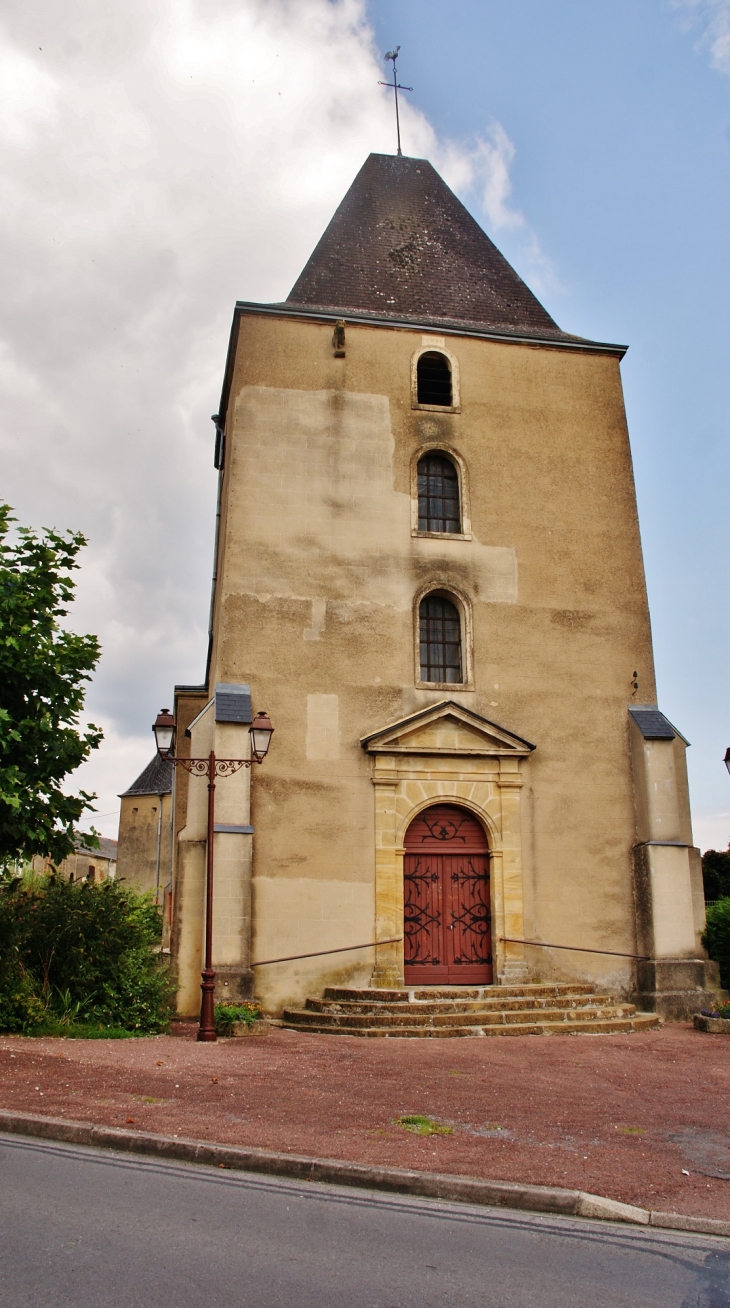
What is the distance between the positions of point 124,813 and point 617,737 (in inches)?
788

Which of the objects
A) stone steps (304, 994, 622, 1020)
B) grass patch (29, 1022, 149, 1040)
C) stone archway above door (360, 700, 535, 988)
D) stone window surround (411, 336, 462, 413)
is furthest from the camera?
stone window surround (411, 336, 462, 413)

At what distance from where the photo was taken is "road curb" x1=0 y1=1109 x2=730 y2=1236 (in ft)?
16.8

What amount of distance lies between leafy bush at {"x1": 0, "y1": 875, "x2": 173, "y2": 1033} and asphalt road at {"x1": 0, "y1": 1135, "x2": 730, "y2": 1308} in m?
6.36

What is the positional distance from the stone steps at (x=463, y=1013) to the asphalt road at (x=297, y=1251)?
7241 millimetres

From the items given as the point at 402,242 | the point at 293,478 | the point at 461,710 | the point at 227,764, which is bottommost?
the point at 227,764

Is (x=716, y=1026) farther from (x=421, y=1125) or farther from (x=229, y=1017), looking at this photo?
(x=421, y=1125)

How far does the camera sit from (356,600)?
15.7 m

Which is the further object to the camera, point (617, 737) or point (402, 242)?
point (402, 242)

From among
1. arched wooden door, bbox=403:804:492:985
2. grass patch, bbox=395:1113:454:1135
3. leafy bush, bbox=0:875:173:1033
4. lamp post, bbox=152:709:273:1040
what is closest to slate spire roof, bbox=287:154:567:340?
lamp post, bbox=152:709:273:1040

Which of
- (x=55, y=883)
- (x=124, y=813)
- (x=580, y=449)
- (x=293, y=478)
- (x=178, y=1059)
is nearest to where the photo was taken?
(x=178, y=1059)

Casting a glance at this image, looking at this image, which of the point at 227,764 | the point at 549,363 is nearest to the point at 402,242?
the point at 549,363

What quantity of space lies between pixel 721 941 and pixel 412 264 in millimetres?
13440

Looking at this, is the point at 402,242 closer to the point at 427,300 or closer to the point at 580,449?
the point at 427,300

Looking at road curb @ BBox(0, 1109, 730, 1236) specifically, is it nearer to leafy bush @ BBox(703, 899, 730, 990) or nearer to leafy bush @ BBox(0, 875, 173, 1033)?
leafy bush @ BBox(0, 875, 173, 1033)
